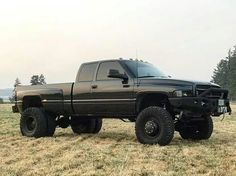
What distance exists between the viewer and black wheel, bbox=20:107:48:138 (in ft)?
39.3

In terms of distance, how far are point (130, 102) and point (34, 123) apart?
3.41 m

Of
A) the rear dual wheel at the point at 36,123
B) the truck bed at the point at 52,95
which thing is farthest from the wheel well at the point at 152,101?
the rear dual wheel at the point at 36,123

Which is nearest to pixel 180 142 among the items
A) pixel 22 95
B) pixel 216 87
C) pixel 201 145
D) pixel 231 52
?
Result: pixel 201 145

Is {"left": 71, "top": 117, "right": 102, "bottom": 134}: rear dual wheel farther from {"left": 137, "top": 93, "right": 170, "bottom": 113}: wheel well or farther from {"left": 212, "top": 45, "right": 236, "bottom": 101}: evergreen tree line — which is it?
{"left": 212, "top": 45, "right": 236, "bottom": 101}: evergreen tree line

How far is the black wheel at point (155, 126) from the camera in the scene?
936 centimetres

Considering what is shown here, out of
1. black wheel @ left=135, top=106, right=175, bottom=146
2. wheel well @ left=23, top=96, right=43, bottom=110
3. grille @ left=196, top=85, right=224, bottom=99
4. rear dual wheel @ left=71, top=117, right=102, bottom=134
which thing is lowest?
rear dual wheel @ left=71, top=117, right=102, bottom=134

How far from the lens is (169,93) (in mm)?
9438

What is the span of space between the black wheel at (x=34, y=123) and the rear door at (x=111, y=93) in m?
1.80

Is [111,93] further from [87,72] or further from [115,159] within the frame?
[115,159]

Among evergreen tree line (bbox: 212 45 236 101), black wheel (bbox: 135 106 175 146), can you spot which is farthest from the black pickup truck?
evergreen tree line (bbox: 212 45 236 101)

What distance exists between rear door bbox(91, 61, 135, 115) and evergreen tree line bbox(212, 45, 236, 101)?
83.3m

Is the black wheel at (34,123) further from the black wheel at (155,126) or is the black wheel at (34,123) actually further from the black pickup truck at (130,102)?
the black wheel at (155,126)

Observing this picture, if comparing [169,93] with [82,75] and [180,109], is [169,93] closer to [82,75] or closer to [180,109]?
[180,109]

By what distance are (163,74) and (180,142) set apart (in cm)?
185
